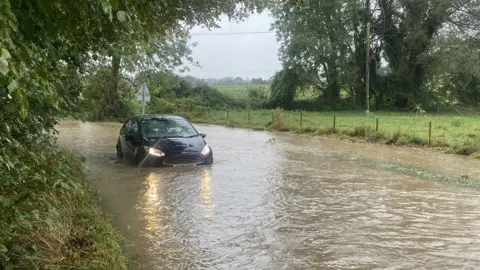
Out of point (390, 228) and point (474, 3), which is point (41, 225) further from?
point (474, 3)

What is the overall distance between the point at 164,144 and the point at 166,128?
2.63 ft

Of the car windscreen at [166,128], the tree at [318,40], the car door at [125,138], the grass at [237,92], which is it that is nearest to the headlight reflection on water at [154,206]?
the car windscreen at [166,128]

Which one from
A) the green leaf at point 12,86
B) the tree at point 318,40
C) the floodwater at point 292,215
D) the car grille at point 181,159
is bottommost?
the floodwater at point 292,215

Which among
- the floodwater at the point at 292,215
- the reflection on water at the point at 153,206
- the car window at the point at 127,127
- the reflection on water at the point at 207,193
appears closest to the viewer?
the floodwater at the point at 292,215

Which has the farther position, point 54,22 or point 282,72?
point 282,72

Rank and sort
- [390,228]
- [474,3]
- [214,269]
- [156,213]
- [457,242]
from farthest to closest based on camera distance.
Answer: [474,3], [156,213], [390,228], [457,242], [214,269]

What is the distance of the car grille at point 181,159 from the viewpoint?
11.5 metres

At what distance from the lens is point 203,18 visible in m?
15.3

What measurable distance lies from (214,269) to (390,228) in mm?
3090

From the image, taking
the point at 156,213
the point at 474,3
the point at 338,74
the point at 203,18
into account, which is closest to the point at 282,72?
the point at 338,74

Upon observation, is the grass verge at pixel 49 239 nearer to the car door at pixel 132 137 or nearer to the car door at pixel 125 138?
the car door at pixel 132 137

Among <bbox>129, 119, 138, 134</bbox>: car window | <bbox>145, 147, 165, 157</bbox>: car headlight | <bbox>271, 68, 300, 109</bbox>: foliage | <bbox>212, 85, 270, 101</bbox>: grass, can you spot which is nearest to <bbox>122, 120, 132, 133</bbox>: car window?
<bbox>129, 119, 138, 134</bbox>: car window

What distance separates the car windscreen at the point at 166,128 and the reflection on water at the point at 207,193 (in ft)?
4.32

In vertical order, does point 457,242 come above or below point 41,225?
below
